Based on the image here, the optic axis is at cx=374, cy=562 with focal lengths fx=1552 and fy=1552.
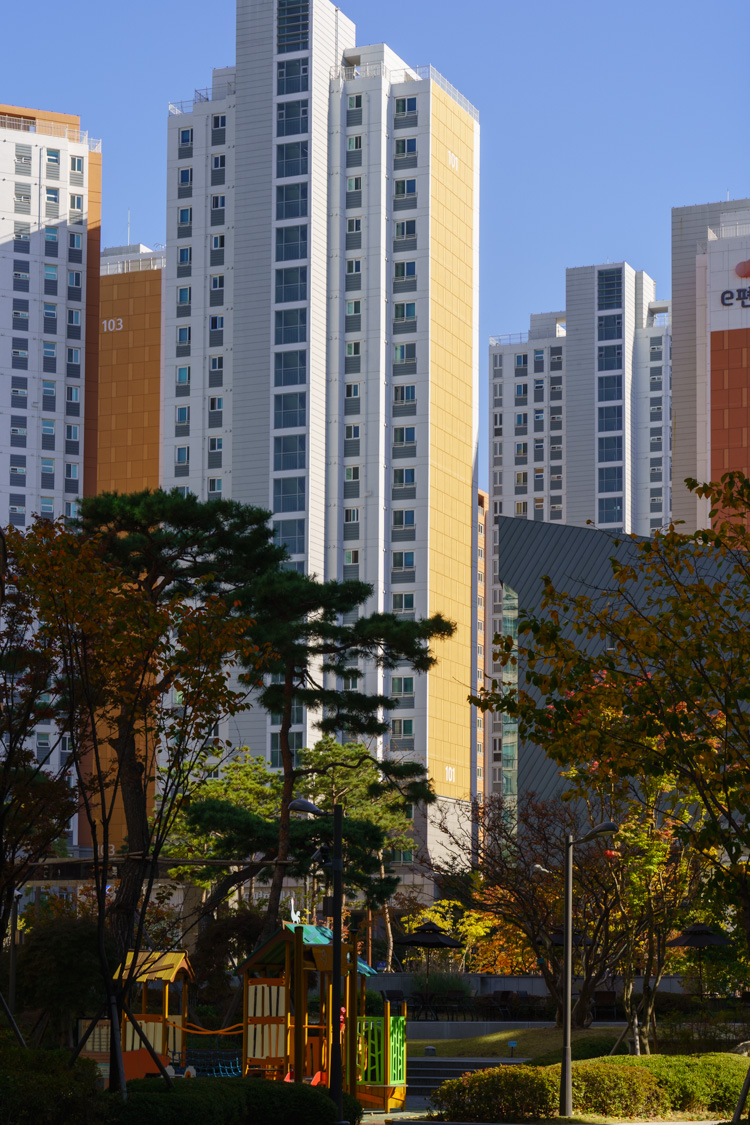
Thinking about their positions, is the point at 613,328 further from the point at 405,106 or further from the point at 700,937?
the point at 700,937

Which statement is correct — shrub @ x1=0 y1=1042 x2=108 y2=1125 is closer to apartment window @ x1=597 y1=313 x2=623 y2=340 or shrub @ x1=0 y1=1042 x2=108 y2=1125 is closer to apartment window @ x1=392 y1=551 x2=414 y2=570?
apartment window @ x1=392 y1=551 x2=414 y2=570

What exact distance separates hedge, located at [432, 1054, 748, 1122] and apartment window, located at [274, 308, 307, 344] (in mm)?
75536

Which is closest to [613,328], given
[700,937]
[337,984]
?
[700,937]

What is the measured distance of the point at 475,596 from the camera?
105 m

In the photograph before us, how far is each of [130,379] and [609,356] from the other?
5230 centimetres

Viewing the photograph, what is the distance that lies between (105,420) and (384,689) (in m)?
41.4

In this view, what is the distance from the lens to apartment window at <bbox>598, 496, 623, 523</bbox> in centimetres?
14925

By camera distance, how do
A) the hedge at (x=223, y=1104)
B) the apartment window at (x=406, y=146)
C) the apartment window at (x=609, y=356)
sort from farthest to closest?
the apartment window at (x=609, y=356) → the apartment window at (x=406, y=146) → the hedge at (x=223, y=1104)

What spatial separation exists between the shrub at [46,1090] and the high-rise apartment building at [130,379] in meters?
104

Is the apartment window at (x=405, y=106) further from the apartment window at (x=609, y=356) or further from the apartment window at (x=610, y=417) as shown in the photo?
the apartment window at (x=609, y=356)

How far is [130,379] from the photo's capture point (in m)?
124

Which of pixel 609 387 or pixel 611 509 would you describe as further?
pixel 609 387

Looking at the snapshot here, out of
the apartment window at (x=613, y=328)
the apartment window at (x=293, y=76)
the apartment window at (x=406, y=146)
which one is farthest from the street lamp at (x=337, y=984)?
the apartment window at (x=613, y=328)

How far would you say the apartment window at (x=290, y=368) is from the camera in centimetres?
9900
